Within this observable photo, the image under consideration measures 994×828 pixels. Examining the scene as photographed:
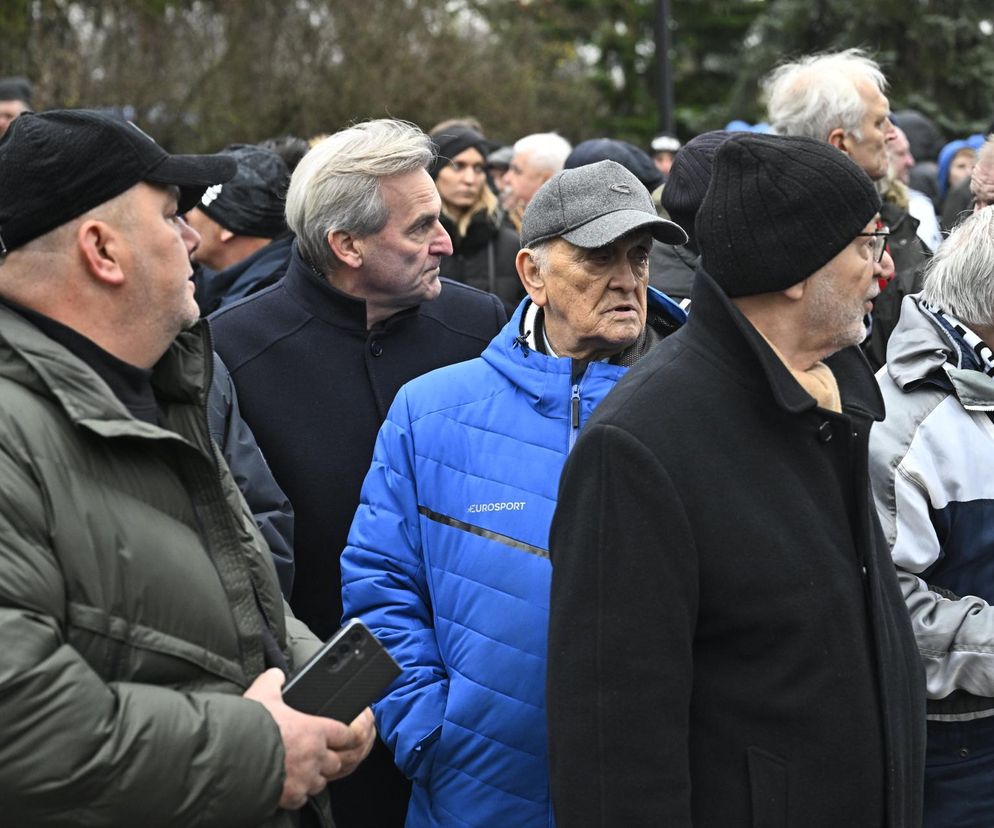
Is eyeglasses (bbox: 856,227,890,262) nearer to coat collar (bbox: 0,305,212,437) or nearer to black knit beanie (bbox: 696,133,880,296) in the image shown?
black knit beanie (bbox: 696,133,880,296)

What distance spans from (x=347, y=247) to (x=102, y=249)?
5.19ft

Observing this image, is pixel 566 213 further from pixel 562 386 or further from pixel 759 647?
pixel 759 647

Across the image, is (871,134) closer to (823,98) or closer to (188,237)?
(823,98)

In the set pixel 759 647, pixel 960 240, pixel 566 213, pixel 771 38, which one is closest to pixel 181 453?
pixel 759 647

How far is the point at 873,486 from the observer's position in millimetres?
3277

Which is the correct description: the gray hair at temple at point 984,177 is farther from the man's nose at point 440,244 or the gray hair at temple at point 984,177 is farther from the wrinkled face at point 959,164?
the wrinkled face at point 959,164

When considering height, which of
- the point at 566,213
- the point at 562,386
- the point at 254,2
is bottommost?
the point at 254,2

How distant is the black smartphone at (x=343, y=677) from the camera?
2.32m

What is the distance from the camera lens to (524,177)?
27.1ft

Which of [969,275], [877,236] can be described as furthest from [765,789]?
[969,275]

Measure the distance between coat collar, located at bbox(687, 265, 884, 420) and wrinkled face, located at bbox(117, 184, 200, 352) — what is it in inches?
37.5

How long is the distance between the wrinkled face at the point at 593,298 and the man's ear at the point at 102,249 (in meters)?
1.24

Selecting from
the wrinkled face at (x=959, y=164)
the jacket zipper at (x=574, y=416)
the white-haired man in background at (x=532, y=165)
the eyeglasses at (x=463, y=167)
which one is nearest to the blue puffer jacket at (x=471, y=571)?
the jacket zipper at (x=574, y=416)

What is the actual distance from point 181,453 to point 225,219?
126 inches
